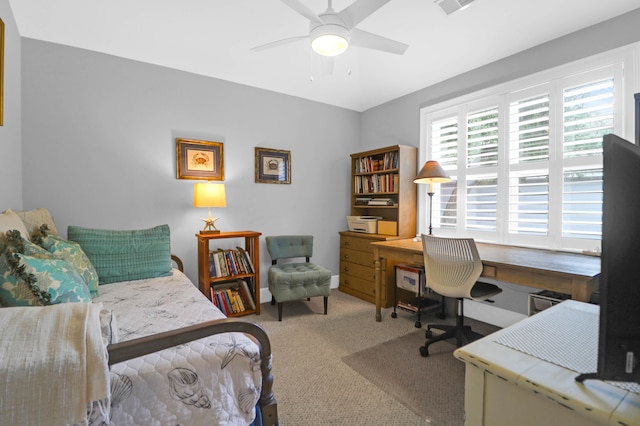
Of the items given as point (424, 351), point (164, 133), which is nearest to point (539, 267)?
point (424, 351)

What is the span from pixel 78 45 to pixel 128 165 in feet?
3.58

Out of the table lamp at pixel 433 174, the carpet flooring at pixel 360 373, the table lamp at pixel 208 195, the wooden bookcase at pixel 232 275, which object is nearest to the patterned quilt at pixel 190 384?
the carpet flooring at pixel 360 373

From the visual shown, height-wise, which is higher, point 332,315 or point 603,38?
point 603,38

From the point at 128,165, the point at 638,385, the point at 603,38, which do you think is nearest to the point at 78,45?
the point at 128,165

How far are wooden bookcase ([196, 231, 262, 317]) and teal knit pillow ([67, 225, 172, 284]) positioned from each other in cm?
49

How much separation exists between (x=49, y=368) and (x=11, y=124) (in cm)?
236

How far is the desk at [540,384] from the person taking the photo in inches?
22.3

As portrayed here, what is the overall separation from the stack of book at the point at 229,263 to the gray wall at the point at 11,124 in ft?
5.05

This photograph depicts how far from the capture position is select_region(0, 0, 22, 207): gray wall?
199 cm

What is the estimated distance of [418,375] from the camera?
79.8 inches

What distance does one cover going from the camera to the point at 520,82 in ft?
8.93

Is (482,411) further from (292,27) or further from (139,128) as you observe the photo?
(139,128)

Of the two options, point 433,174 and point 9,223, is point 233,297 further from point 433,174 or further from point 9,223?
point 433,174

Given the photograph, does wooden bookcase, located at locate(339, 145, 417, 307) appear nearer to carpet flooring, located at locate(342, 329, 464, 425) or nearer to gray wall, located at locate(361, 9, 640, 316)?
gray wall, located at locate(361, 9, 640, 316)
